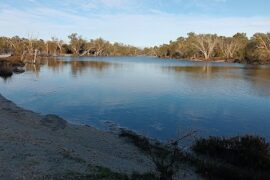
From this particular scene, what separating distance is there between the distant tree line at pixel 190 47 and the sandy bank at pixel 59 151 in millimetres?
64290

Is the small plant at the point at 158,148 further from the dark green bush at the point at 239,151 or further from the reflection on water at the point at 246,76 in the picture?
the reflection on water at the point at 246,76

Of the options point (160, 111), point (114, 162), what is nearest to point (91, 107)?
point (160, 111)

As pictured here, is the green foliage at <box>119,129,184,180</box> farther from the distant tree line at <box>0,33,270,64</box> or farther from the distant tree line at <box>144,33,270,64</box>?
the distant tree line at <box>144,33,270,64</box>

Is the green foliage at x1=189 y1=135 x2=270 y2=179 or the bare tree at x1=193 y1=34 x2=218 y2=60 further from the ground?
the bare tree at x1=193 y1=34 x2=218 y2=60

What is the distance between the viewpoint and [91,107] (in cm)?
2253

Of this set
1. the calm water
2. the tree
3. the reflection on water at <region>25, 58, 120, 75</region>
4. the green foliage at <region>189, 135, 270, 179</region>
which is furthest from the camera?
the tree

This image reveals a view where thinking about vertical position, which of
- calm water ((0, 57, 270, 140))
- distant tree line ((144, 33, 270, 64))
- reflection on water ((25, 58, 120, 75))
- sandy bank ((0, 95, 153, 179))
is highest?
distant tree line ((144, 33, 270, 64))

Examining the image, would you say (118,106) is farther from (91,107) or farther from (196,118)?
(196,118)

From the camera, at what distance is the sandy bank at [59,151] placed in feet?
27.4

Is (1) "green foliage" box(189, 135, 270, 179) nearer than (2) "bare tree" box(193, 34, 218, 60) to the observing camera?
Yes

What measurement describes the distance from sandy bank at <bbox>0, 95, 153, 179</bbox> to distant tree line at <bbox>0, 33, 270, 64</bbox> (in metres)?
64.3

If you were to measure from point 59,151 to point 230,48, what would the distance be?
384 ft

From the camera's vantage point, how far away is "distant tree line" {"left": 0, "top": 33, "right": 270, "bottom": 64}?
333 ft

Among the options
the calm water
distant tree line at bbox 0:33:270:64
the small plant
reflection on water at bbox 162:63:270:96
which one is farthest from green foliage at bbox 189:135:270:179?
distant tree line at bbox 0:33:270:64
